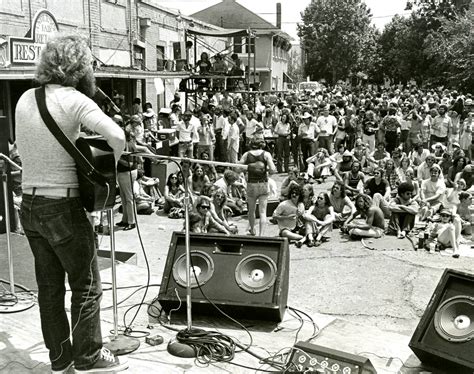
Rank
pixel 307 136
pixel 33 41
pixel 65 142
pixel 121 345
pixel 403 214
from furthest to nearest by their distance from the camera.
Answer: pixel 307 136 < pixel 33 41 < pixel 403 214 < pixel 121 345 < pixel 65 142

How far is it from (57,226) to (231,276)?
6.01 feet

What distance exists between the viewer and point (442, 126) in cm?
1609

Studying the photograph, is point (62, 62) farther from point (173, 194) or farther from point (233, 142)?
point (233, 142)

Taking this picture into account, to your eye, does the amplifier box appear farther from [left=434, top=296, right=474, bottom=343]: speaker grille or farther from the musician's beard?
the musician's beard

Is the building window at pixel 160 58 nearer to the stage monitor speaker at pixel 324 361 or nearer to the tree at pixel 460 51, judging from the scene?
the tree at pixel 460 51

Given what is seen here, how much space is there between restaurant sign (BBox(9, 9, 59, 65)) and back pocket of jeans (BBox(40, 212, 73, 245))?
391 inches

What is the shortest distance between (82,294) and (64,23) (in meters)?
14.0

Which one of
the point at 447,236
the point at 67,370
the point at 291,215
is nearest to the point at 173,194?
the point at 291,215

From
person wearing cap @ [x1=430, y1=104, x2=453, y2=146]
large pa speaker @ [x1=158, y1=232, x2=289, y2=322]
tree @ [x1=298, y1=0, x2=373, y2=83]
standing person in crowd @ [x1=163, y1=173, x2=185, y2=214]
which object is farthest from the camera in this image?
tree @ [x1=298, y1=0, x2=373, y2=83]

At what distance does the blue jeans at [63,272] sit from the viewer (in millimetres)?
2900

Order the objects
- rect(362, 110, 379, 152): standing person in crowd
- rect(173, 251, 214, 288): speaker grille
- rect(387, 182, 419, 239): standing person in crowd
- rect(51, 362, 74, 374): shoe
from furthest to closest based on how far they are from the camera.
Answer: rect(362, 110, 379, 152): standing person in crowd < rect(387, 182, 419, 239): standing person in crowd < rect(173, 251, 214, 288): speaker grille < rect(51, 362, 74, 374): shoe

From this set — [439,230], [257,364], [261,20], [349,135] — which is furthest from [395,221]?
[261,20]

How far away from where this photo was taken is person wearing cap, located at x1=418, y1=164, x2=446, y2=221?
1139 centimetres

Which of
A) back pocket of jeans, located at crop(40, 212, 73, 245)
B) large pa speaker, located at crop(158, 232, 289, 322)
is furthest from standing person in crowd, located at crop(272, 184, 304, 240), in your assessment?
back pocket of jeans, located at crop(40, 212, 73, 245)
